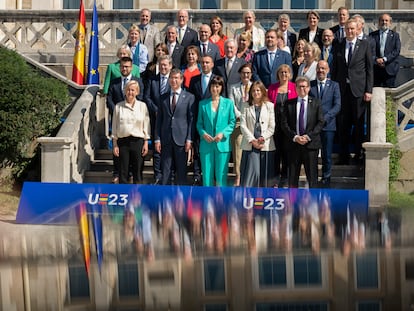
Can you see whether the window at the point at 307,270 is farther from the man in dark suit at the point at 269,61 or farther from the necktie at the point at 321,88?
the man in dark suit at the point at 269,61

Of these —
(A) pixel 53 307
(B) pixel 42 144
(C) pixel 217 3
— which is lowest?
(A) pixel 53 307

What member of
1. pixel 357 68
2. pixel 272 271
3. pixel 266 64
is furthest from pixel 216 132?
pixel 272 271

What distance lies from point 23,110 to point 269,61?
4.11 meters

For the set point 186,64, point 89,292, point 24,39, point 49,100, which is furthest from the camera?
point 24,39

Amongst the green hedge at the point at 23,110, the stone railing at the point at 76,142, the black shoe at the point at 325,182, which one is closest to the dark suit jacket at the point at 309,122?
the black shoe at the point at 325,182

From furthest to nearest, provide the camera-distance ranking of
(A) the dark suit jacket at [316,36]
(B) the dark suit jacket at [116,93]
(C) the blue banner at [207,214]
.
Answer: (A) the dark suit jacket at [316,36] < (B) the dark suit jacket at [116,93] < (C) the blue banner at [207,214]

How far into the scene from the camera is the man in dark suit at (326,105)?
41.7ft

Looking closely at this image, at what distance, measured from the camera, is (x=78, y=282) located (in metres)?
6.48

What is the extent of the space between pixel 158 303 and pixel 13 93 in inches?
360

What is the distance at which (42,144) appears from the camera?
12992mm

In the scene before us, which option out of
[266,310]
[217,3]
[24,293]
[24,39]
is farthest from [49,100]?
[217,3]

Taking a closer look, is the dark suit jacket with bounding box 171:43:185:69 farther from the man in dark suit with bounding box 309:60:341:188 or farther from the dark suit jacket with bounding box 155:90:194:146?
the man in dark suit with bounding box 309:60:341:188

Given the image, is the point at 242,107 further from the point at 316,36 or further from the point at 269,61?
the point at 316,36

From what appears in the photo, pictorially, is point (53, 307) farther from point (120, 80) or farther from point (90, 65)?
point (90, 65)
